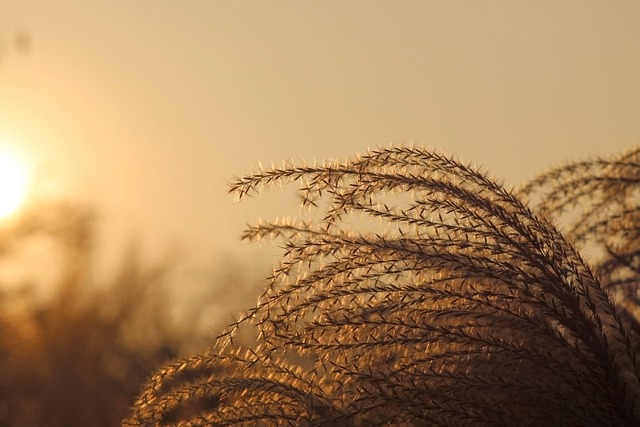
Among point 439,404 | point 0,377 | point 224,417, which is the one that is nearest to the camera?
point 439,404

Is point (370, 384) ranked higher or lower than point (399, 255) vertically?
lower

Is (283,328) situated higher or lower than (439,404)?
higher

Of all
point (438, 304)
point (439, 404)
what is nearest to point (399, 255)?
point (438, 304)

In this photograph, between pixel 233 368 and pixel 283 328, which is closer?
pixel 283 328

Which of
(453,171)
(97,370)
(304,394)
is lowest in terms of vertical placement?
(304,394)

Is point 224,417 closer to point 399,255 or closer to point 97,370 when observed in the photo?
point 399,255

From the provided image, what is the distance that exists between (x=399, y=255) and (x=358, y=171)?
10.6 inches

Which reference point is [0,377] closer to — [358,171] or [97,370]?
→ [97,370]

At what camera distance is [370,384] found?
132 inches

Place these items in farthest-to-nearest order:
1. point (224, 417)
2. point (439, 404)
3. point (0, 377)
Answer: point (0, 377)
point (224, 417)
point (439, 404)

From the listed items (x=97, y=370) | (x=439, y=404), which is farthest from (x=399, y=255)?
(x=97, y=370)

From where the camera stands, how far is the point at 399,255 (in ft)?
11.2

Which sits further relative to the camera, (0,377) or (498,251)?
(0,377)

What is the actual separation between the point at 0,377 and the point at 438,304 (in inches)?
401
